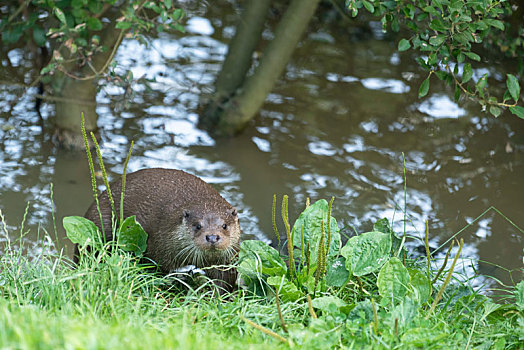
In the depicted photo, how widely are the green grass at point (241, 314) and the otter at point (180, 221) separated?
24 cm

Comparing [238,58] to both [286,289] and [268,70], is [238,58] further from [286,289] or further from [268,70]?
[286,289]

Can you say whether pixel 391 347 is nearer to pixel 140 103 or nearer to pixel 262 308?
pixel 262 308

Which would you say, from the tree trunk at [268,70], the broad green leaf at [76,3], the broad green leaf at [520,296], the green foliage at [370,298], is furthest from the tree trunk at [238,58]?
the broad green leaf at [520,296]

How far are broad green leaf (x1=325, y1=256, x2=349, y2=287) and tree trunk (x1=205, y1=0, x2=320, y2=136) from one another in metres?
2.72


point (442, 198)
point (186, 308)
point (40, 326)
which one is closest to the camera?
point (40, 326)

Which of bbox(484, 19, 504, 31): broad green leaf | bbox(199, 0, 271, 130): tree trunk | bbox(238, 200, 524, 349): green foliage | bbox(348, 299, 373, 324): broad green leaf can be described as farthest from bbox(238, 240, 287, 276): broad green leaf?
bbox(199, 0, 271, 130): tree trunk

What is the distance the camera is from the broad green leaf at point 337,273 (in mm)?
3783

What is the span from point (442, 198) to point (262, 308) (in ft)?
9.10

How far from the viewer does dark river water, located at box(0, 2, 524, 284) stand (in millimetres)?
5414

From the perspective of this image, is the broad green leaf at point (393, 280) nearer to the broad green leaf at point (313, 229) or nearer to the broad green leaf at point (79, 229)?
the broad green leaf at point (313, 229)

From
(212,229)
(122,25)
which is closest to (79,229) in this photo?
(212,229)

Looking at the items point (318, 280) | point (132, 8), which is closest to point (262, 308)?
point (318, 280)

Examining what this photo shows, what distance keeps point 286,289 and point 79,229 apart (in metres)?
1.21

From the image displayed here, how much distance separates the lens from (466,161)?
6188mm
